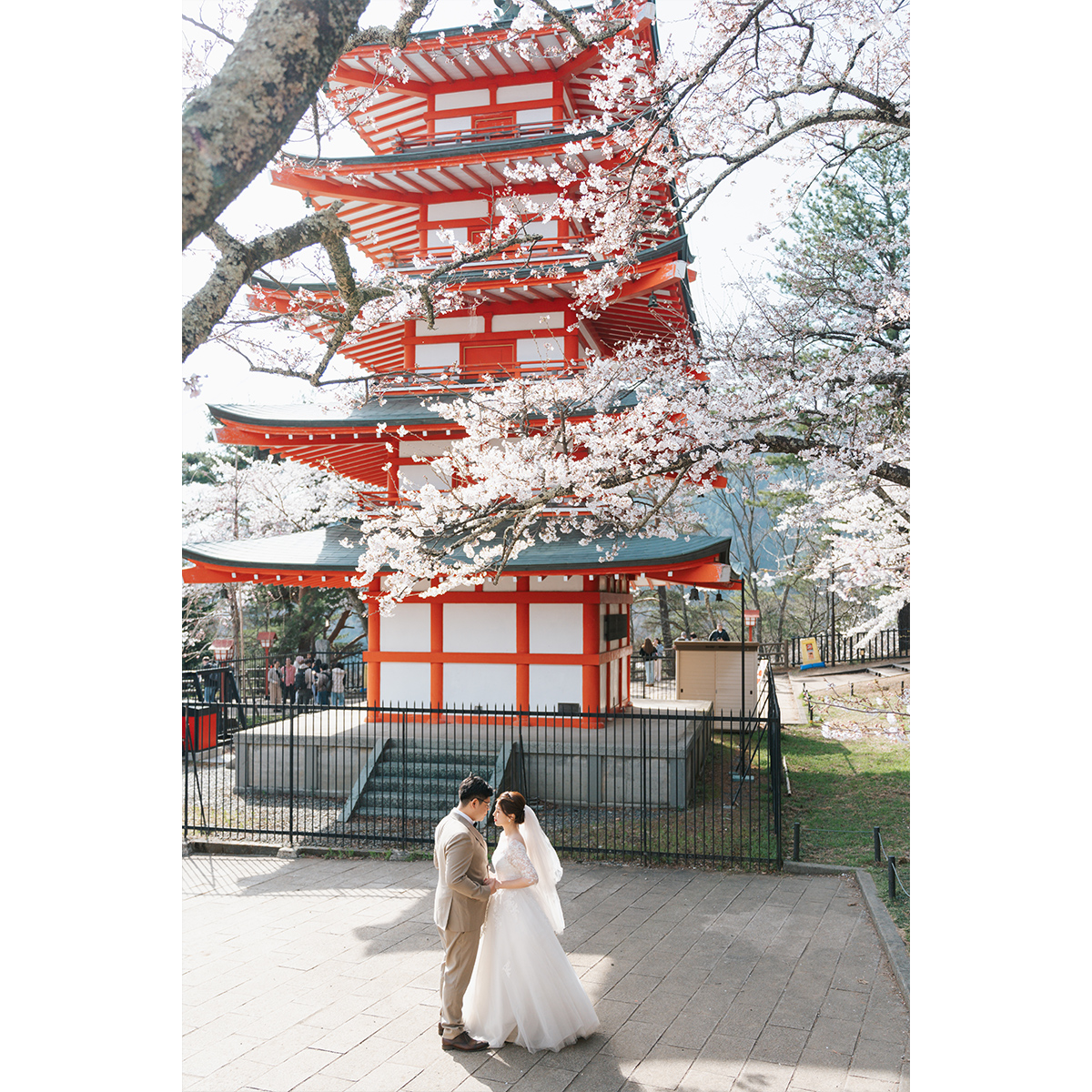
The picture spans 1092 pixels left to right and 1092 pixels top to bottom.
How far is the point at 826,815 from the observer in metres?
12.1

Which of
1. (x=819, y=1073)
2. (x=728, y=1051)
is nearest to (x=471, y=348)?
(x=728, y=1051)

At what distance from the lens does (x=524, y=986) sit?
5.48 meters

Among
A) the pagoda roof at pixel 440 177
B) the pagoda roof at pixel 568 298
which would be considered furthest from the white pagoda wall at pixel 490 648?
the pagoda roof at pixel 440 177

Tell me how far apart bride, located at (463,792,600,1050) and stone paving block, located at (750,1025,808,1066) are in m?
1.11

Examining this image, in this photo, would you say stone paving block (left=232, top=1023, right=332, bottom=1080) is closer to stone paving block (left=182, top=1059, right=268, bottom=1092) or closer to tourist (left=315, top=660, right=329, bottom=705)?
stone paving block (left=182, top=1059, right=268, bottom=1092)

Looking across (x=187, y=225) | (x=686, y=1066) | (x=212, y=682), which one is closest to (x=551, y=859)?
(x=686, y=1066)

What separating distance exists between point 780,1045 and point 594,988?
1.54 m

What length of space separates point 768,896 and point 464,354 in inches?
391

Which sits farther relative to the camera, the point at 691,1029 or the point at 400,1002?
the point at 400,1002

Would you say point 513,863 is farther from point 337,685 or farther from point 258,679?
Result: point 258,679

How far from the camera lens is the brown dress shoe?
5.46 metres

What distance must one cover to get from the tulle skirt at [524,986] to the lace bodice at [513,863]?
0.10 m

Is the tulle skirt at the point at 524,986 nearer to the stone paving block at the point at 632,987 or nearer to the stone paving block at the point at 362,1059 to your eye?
the stone paving block at the point at 362,1059

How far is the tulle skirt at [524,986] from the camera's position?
17.9ft
